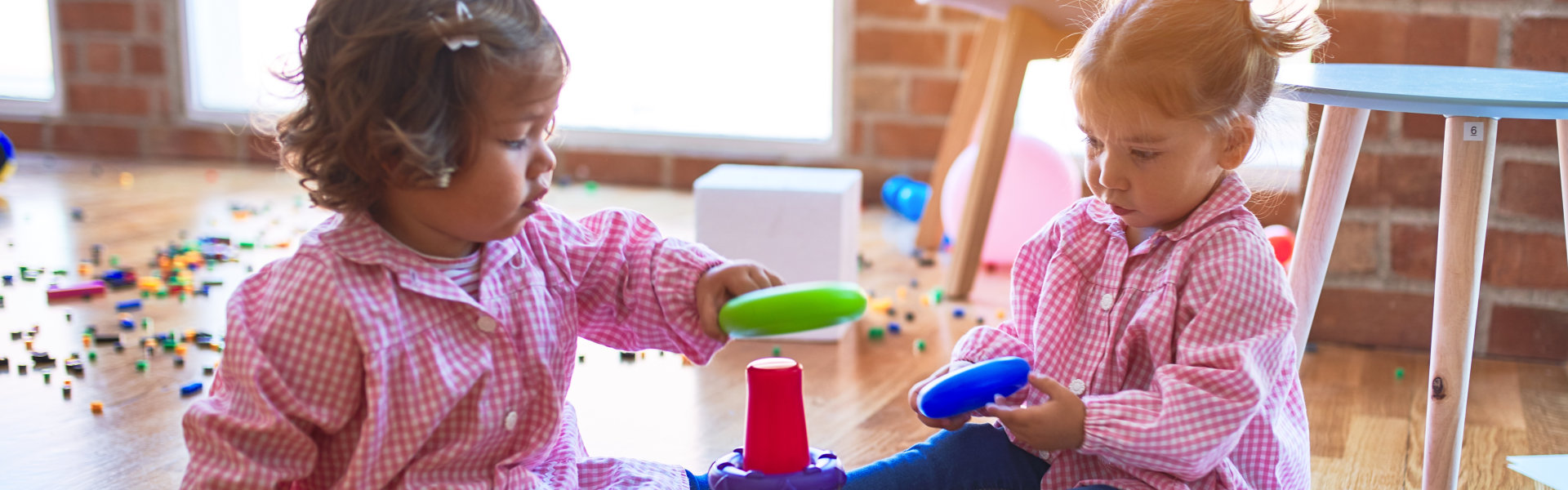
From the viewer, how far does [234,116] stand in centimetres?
346

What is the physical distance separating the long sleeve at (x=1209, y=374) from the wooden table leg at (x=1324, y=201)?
0.86ft

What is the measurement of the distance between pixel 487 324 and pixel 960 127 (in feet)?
5.86

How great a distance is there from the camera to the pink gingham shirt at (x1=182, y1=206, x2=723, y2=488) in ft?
2.84

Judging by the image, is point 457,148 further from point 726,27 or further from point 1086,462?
point 726,27

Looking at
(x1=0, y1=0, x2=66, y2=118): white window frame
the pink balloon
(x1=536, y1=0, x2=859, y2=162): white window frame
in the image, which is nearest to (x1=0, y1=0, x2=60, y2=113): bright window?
(x1=0, y1=0, x2=66, y2=118): white window frame

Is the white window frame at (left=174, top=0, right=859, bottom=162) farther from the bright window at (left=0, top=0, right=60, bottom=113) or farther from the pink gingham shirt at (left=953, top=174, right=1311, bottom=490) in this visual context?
the pink gingham shirt at (left=953, top=174, right=1311, bottom=490)

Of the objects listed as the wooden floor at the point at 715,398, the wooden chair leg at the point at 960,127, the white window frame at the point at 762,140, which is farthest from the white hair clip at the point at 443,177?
the white window frame at the point at 762,140

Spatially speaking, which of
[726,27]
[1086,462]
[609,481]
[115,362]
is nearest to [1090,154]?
[1086,462]

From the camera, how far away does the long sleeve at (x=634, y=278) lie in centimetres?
102

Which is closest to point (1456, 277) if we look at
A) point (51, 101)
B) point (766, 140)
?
point (766, 140)

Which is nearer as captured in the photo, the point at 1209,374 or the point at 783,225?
the point at 1209,374

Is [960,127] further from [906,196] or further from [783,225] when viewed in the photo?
[783,225]

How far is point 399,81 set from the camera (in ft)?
2.84

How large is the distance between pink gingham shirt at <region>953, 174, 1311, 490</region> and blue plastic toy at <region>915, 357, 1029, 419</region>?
0.06m
